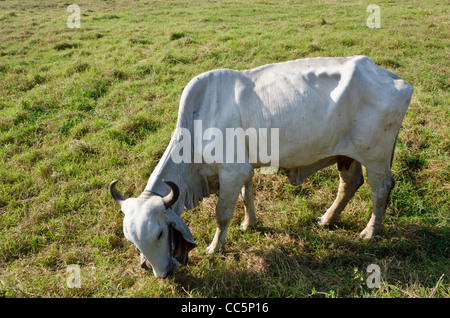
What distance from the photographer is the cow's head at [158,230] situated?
101 inches

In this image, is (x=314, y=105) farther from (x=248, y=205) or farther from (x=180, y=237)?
(x=180, y=237)

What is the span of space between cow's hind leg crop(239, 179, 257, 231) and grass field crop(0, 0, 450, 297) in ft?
0.28

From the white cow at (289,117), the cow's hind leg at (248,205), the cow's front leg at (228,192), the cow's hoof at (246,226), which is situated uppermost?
the white cow at (289,117)

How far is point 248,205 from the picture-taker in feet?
12.1

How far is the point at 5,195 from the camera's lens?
4.26 m

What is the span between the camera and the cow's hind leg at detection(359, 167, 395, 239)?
329cm

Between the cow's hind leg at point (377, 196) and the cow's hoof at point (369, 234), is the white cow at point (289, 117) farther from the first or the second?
the cow's hoof at point (369, 234)

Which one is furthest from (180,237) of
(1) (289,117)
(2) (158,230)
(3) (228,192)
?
(1) (289,117)

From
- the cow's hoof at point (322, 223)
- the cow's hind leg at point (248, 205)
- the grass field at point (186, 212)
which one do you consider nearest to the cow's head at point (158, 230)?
the grass field at point (186, 212)

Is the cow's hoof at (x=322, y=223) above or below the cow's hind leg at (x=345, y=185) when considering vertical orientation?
below

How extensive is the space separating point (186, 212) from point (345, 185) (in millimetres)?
1767

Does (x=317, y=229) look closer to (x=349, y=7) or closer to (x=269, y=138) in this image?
(x=269, y=138)

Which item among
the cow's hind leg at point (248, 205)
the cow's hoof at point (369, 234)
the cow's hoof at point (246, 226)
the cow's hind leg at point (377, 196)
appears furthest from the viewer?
the cow's hoof at point (246, 226)

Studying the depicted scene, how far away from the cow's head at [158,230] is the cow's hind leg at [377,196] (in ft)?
5.93
